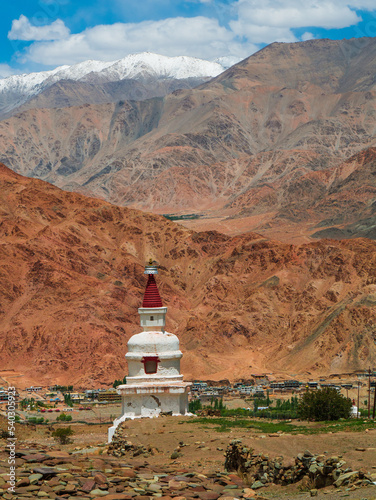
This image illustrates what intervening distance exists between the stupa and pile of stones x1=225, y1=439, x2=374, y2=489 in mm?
15925

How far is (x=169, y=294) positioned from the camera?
13512 centimetres

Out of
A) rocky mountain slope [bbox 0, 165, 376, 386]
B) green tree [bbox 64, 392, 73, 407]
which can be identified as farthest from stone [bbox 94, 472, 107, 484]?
rocky mountain slope [bbox 0, 165, 376, 386]

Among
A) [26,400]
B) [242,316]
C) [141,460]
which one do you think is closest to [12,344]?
[26,400]

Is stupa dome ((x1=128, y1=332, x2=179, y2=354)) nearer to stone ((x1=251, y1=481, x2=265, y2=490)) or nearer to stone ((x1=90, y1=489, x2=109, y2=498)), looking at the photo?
stone ((x1=251, y1=481, x2=265, y2=490))

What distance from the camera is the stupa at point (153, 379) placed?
3762cm

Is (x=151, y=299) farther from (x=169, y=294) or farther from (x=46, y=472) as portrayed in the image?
(x=169, y=294)

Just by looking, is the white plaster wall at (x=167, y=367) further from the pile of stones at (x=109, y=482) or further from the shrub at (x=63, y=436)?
the pile of stones at (x=109, y=482)

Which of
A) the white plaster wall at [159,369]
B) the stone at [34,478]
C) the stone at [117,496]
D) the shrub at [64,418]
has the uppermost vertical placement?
the white plaster wall at [159,369]

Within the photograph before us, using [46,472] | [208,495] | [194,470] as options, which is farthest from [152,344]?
[208,495]

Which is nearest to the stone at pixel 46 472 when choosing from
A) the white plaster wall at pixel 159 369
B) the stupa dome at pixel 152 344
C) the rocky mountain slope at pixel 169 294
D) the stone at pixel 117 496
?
the stone at pixel 117 496

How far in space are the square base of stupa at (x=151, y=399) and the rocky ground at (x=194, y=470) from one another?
9.54 meters

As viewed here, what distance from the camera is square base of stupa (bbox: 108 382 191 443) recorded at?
123 feet

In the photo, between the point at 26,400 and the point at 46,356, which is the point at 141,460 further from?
the point at 46,356

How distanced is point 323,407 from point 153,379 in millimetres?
6969
